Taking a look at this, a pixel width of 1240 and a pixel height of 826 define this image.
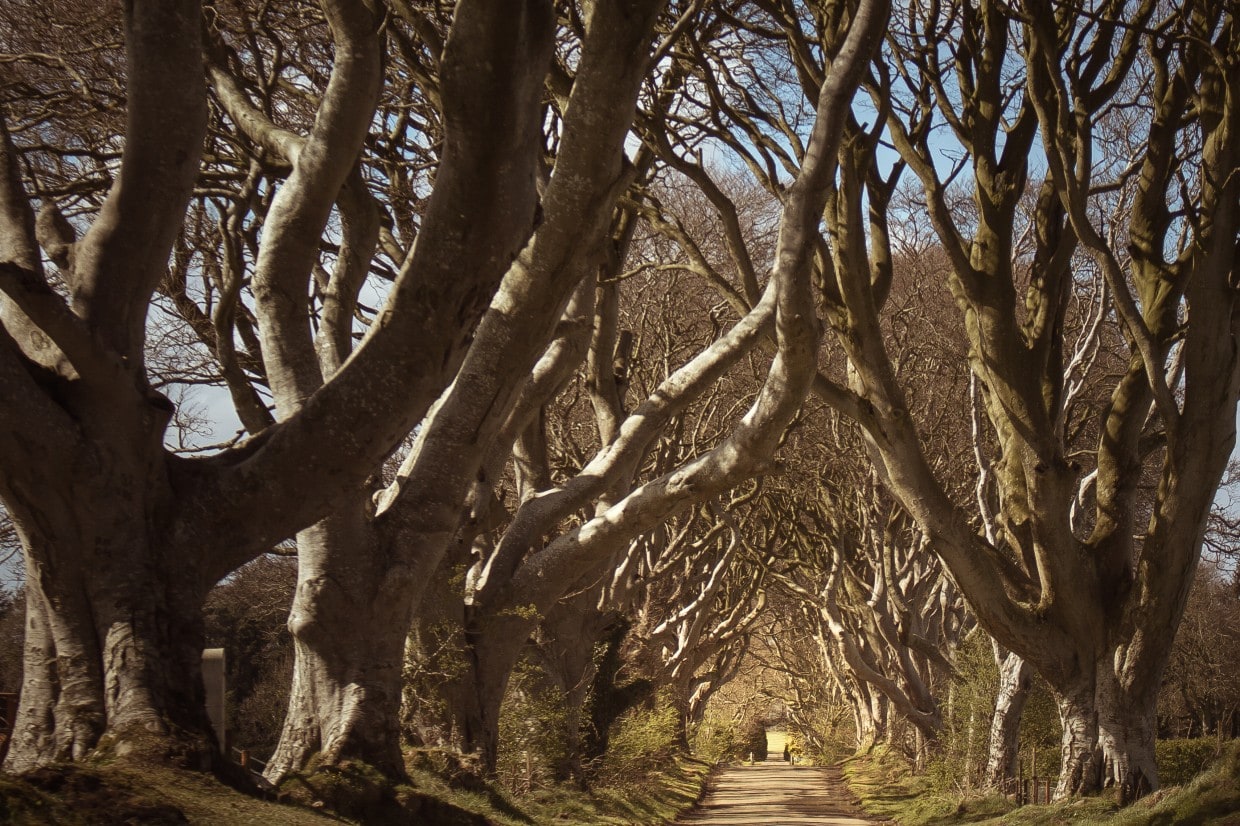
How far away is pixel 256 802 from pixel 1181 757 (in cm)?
1817

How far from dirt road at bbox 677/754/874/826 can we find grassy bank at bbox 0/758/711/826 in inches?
180

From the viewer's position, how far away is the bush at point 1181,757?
18188 mm

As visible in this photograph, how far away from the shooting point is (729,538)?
26.0 metres

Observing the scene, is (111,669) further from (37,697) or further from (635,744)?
(635,744)

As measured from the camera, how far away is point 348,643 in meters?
7.33

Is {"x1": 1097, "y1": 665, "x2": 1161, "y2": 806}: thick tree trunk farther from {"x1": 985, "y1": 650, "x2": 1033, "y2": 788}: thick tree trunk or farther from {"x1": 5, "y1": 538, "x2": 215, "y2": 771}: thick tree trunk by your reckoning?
{"x1": 5, "y1": 538, "x2": 215, "y2": 771}: thick tree trunk

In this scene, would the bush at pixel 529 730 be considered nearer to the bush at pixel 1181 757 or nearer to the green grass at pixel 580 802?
the green grass at pixel 580 802

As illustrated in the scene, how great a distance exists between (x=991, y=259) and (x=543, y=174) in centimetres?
404

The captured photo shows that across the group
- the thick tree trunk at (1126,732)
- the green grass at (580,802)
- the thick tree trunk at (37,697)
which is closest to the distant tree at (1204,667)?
the green grass at (580,802)

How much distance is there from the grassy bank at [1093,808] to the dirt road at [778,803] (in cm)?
92

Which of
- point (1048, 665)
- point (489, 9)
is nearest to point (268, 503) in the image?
point (489, 9)

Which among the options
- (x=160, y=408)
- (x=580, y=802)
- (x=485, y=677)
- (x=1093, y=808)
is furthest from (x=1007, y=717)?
(x=160, y=408)

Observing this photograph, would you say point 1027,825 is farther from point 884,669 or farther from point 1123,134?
point 884,669

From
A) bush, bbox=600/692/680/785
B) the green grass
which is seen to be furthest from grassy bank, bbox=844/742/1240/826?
bush, bbox=600/692/680/785
